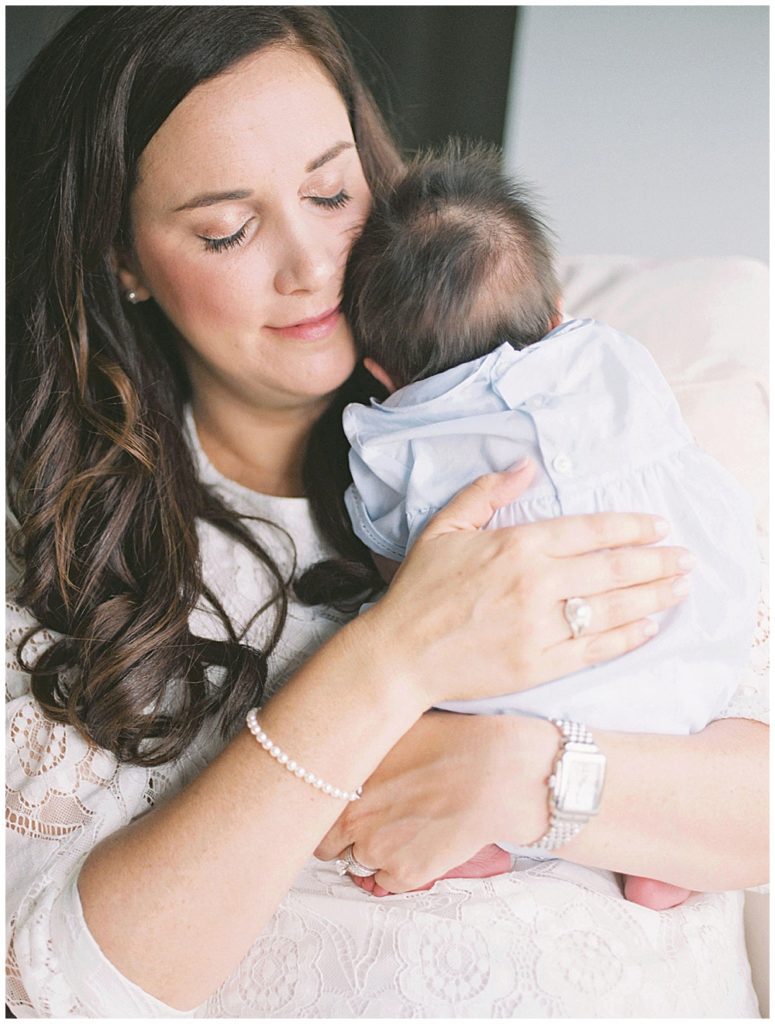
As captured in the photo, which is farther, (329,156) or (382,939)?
(329,156)

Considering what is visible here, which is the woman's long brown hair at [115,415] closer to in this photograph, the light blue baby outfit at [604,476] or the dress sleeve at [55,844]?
the dress sleeve at [55,844]

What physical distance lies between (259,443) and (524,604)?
2.15ft

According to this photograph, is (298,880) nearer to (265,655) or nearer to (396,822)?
(396,822)

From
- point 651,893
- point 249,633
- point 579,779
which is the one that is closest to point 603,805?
point 579,779

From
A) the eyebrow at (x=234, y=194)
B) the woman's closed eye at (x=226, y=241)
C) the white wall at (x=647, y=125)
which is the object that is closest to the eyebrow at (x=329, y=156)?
the eyebrow at (x=234, y=194)

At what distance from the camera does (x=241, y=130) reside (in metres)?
1.42

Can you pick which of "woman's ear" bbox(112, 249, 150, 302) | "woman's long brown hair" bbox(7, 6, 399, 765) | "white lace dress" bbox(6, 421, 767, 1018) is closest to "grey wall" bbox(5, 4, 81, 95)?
"woman's long brown hair" bbox(7, 6, 399, 765)

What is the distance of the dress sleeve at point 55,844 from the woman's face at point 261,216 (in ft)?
1.78

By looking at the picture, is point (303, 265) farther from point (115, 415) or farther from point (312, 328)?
point (115, 415)

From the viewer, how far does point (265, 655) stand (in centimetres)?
151

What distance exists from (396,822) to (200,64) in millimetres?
1047

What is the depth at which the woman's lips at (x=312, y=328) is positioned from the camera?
58.9 inches

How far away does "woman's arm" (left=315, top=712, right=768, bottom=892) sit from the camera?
48.2 inches

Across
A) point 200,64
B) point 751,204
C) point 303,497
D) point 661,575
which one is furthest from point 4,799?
point 751,204
